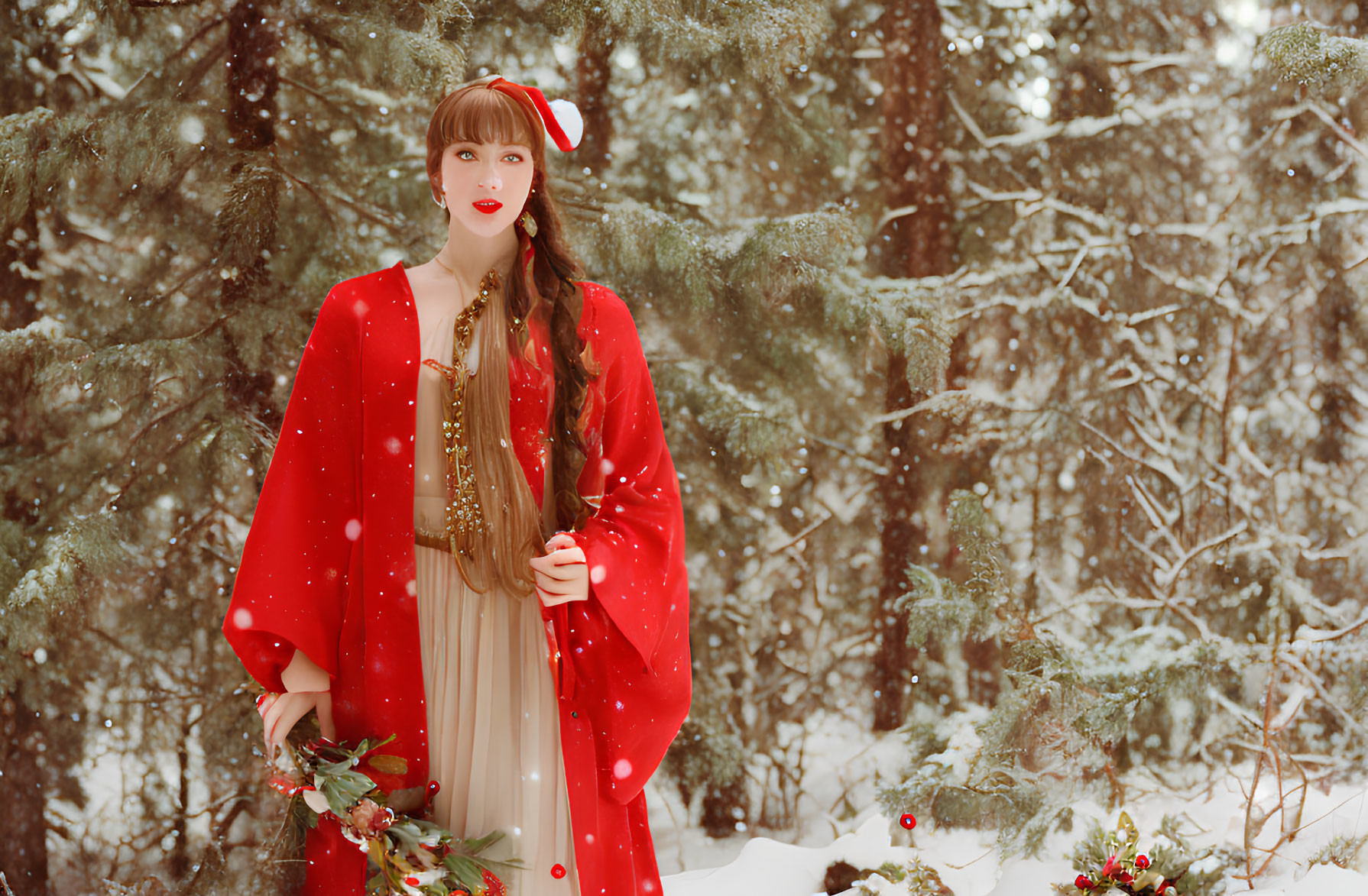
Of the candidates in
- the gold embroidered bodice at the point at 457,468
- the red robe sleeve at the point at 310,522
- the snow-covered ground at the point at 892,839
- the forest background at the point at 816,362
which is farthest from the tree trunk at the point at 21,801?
the gold embroidered bodice at the point at 457,468

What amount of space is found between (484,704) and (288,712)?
25cm

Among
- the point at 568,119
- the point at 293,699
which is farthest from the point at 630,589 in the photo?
the point at 568,119

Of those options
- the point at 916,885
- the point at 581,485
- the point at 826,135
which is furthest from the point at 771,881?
the point at 826,135

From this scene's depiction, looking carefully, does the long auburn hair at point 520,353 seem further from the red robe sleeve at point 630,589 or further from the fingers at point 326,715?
the fingers at point 326,715

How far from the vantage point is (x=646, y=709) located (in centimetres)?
130

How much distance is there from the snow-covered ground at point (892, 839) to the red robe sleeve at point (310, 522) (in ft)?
4.32

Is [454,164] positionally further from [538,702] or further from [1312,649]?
[1312,649]

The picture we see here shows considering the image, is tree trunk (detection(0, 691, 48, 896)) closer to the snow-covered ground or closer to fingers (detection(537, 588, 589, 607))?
the snow-covered ground

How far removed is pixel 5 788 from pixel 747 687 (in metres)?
1.70

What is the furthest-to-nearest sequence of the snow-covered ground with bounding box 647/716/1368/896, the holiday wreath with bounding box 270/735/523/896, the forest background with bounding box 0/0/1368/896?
the snow-covered ground with bounding box 647/716/1368/896
the forest background with bounding box 0/0/1368/896
the holiday wreath with bounding box 270/735/523/896

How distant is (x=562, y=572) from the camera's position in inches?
46.8

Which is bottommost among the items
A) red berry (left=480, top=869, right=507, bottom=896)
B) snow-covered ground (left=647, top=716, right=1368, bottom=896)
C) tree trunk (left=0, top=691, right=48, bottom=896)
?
snow-covered ground (left=647, top=716, right=1368, bottom=896)

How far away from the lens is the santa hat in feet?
4.16

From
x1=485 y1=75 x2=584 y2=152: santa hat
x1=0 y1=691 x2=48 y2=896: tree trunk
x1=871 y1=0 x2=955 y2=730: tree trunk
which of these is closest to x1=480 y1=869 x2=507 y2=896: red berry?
x1=485 y1=75 x2=584 y2=152: santa hat
